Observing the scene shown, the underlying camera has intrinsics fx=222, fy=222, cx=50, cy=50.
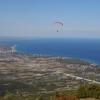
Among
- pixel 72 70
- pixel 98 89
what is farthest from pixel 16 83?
pixel 98 89

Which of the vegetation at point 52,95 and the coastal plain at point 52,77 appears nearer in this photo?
the vegetation at point 52,95

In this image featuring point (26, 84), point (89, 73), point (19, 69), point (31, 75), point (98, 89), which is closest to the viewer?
point (98, 89)

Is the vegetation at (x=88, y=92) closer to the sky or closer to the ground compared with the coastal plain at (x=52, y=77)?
closer to the sky

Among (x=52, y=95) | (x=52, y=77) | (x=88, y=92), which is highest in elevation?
(x=88, y=92)

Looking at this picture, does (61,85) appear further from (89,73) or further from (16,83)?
(89,73)

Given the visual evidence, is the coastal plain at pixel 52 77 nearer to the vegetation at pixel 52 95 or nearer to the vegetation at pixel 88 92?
the vegetation at pixel 52 95

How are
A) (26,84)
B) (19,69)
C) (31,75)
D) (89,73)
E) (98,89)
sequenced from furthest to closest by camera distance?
(19,69) < (89,73) < (31,75) < (26,84) < (98,89)

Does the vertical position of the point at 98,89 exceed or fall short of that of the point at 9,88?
it exceeds it

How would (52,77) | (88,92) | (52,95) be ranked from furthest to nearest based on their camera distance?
(52,77)
(52,95)
(88,92)

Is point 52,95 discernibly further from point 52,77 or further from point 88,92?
point 52,77

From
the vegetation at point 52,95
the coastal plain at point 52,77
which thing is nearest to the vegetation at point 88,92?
the vegetation at point 52,95

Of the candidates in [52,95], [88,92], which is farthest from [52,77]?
[88,92]
